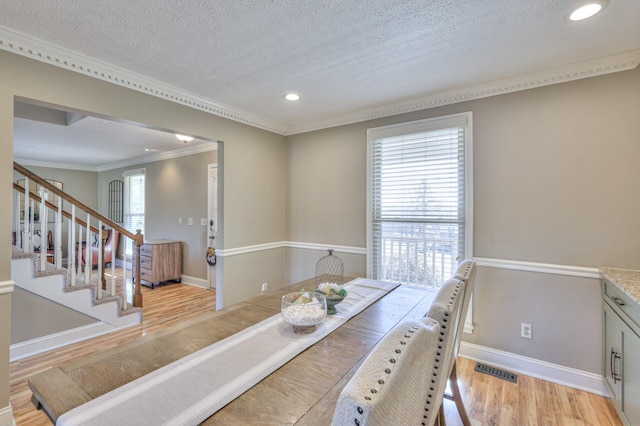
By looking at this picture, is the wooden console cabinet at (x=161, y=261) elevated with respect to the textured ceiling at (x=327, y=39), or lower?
lower

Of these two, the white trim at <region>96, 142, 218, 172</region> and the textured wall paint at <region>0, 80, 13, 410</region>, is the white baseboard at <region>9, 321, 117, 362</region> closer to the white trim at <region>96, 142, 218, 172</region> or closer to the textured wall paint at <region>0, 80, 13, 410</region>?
the textured wall paint at <region>0, 80, 13, 410</region>

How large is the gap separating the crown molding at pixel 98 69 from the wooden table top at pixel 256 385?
6.35 feet

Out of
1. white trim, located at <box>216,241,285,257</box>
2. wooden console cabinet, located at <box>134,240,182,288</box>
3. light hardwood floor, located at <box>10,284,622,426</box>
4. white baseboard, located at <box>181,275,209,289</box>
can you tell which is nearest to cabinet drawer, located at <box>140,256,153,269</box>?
wooden console cabinet, located at <box>134,240,182,288</box>

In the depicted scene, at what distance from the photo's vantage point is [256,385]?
0.98 m

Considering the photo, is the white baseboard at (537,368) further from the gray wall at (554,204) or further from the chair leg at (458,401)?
the chair leg at (458,401)

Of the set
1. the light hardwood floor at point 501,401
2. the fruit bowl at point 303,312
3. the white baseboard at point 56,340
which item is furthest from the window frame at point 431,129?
the white baseboard at point 56,340

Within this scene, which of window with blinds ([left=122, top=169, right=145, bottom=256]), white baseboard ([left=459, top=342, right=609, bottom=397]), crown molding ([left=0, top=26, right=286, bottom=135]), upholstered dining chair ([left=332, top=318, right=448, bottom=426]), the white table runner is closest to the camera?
upholstered dining chair ([left=332, top=318, right=448, bottom=426])

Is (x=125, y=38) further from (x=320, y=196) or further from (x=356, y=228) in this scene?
(x=356, y=228)

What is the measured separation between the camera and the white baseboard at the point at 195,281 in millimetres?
4987

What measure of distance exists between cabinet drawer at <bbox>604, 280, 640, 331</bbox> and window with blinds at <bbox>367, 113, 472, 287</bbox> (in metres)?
0.90

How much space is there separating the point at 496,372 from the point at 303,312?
78.8 inches

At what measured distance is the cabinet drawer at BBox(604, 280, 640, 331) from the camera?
1538mm

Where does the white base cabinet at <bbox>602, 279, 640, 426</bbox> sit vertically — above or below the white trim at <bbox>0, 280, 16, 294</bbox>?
below

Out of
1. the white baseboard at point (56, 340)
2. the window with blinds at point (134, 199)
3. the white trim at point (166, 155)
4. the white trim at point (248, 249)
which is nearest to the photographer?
the white baseboard at point (56, 340)
